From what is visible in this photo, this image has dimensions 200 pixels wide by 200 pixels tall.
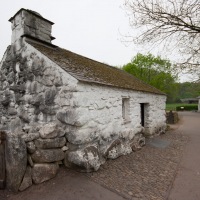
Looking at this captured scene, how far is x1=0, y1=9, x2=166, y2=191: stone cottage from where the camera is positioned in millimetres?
4086

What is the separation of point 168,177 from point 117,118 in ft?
8.37

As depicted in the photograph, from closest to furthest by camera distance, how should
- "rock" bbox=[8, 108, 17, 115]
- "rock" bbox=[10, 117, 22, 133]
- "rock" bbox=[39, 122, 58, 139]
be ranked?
"rock" bbox=[39, 122, 58, 139] → "rock" bbox=[10, 117, 22, 133] → "rock" bbox=[8, 108, 17, 115]

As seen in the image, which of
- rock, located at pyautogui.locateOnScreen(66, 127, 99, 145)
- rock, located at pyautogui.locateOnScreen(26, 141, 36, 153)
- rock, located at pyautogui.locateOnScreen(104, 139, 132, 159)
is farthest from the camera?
rock, located at pyautogui.locateOnScreen(104, 139, 132, 159)

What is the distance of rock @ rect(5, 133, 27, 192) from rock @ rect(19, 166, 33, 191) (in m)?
0.08

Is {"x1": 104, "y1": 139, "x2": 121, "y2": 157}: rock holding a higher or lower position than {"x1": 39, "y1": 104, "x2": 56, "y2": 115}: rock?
lower

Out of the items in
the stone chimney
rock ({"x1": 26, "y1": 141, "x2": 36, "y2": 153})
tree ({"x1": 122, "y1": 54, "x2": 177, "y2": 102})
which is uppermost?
tree ({"x1": 122, "y1": 54, "x2": 177, "y2": 102})

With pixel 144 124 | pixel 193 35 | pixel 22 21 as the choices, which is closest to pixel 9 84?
pixel 22 21

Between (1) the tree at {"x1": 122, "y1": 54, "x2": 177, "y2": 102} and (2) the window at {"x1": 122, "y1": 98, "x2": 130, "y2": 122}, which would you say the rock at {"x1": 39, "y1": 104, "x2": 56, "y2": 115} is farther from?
(1) the tree at {"x1": 122, "y1": 54, "x2": 177, "y2": 102}

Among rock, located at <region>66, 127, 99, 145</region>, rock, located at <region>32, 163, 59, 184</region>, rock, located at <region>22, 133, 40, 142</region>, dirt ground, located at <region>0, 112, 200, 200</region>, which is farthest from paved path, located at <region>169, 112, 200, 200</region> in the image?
rock, located at <region>22, 133, 40, 142</region>

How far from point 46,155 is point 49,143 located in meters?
0.29

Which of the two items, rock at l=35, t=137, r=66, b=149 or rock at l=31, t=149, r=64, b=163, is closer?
rock at l=31, t=149, r=64, b=163

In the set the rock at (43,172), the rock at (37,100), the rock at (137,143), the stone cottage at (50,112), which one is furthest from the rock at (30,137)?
the rock at (137,143)

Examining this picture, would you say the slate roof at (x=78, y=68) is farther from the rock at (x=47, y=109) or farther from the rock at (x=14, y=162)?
the rock at (x=14, y=162)

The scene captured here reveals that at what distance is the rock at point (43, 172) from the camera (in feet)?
13.1
